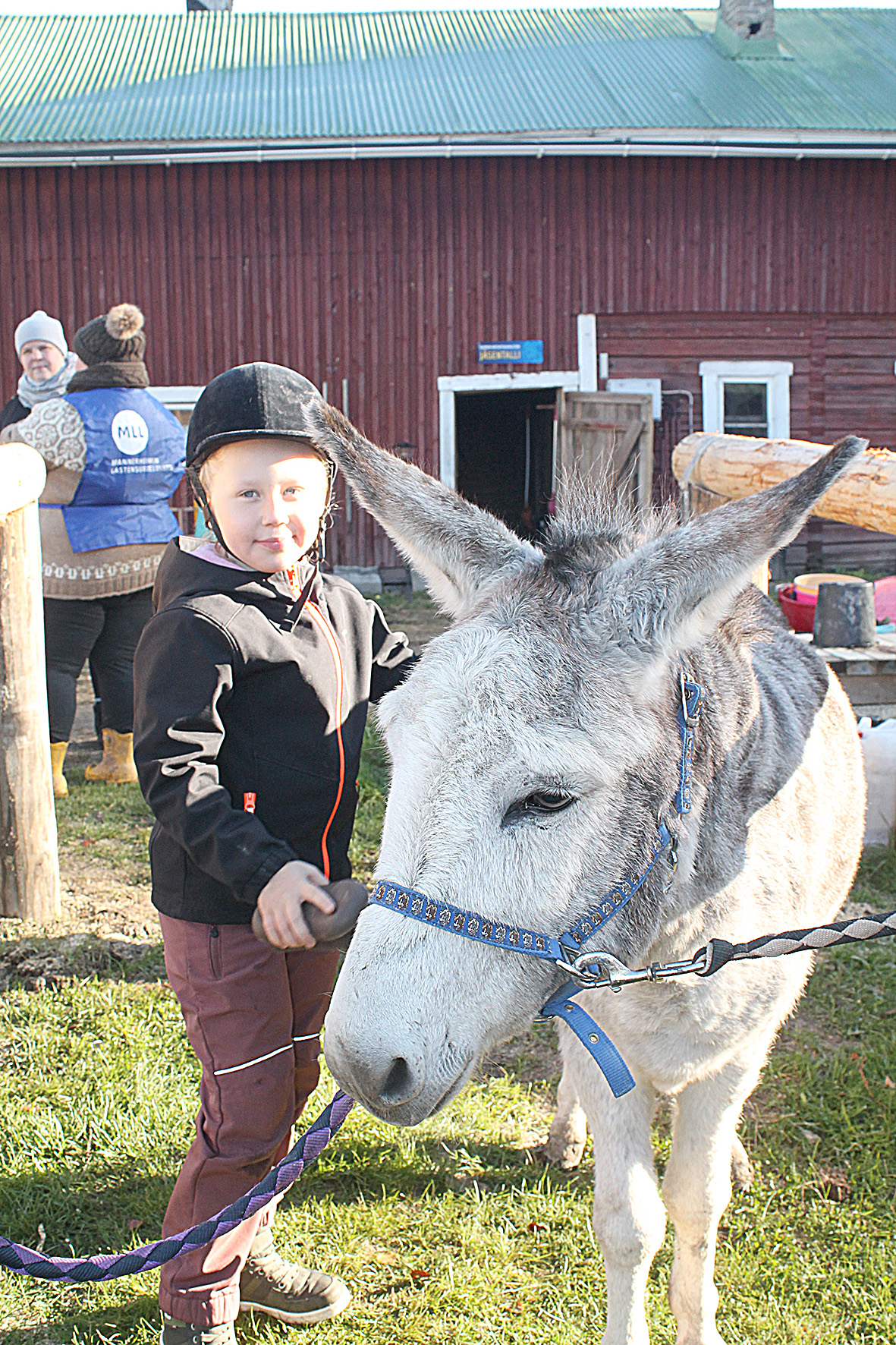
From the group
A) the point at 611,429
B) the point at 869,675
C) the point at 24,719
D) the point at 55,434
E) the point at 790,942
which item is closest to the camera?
the point at 790,942

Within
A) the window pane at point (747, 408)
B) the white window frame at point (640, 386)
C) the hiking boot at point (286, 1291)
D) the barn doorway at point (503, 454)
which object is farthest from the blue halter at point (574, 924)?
the barn doorway at point (503, 454)

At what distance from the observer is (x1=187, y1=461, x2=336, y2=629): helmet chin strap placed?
225 centimetres

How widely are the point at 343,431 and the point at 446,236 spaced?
13.3m

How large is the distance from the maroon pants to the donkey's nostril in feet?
2.65

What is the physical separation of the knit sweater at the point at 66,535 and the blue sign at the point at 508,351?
9.34 metres

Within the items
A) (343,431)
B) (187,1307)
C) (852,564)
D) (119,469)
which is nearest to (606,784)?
(343,431)

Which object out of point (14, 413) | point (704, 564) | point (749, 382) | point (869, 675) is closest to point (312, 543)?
point (704, 564)

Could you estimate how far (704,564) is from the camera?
158cm

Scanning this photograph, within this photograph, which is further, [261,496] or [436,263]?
[436,263]

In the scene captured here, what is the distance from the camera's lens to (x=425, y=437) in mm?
14258

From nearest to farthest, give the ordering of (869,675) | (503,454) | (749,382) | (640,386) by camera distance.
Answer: (869,675), (640,386), (749,382), (503,454)

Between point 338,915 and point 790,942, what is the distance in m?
0.79

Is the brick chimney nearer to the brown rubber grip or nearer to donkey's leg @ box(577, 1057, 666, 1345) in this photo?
donkey's leg @ box(577, 1057, 666, 1345)

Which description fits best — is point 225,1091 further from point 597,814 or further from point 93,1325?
point 597,814
